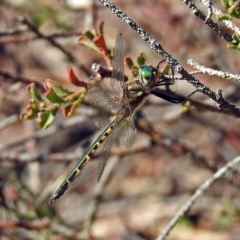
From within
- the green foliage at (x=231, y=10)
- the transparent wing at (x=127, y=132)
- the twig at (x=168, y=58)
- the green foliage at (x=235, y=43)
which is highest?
the green foliage at (x=231, y=10)

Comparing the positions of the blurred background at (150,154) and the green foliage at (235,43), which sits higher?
the blurred background at (150,154)

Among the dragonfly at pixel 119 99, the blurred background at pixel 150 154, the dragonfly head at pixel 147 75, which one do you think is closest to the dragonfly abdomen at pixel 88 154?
the dragonfly at pixel 119 99

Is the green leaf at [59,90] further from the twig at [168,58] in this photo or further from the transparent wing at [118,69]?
the twig at [168,58]

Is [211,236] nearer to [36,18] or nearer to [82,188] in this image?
[82,188]

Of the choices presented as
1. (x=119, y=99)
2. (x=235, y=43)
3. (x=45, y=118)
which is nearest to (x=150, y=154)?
(x=119, y=99)

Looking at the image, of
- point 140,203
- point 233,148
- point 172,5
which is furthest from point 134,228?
point 172,5

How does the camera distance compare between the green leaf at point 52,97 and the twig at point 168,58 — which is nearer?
the twig at point 168,58
